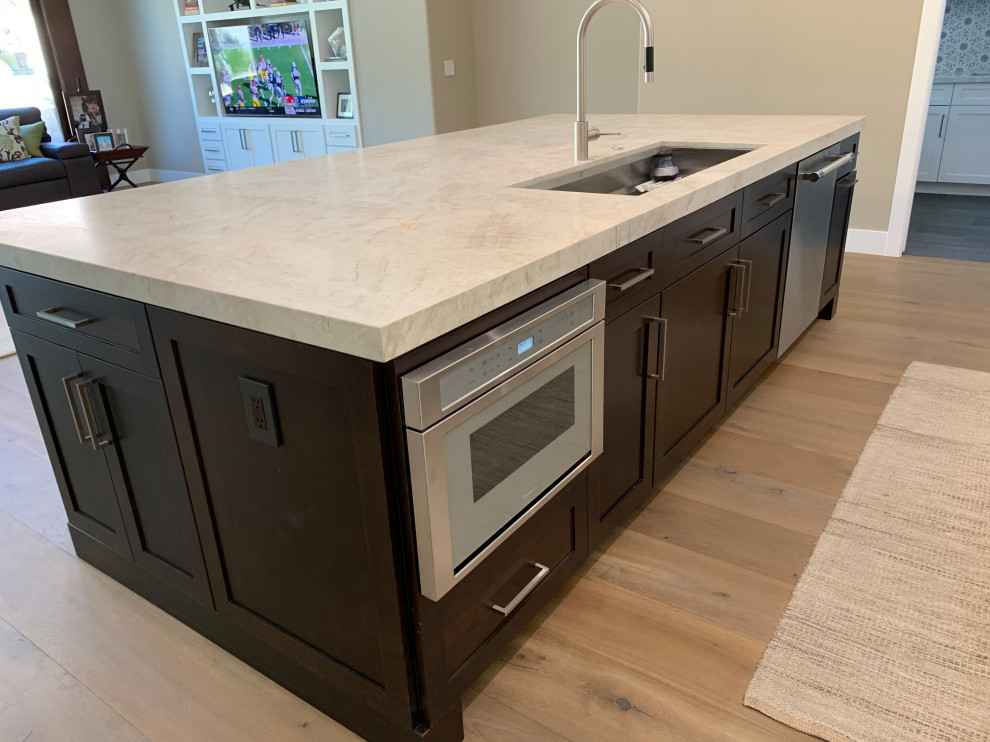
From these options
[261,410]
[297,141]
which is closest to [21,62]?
[297,141]

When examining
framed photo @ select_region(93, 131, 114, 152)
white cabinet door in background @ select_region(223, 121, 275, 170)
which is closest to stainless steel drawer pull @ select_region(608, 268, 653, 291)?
white cabinet door in background @ select_region(223, 121, 275, 170)

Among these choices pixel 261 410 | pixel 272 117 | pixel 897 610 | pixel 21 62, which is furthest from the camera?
pixel 21 62

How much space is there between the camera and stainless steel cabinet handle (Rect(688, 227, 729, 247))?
1.99m

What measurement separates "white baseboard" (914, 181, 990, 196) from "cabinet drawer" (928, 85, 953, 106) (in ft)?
2.04

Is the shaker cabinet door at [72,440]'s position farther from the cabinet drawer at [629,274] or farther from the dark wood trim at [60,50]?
the dark wood trim at [60,50]

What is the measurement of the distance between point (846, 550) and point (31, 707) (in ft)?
6.41

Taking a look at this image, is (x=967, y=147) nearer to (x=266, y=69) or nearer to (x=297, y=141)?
(x=297, y=141)

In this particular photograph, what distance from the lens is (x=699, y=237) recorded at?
201 cm

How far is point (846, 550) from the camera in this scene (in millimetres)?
1932

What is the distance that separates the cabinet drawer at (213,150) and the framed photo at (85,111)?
1.04 meters

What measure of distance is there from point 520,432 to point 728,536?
95 centimetres

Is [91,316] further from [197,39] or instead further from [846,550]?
[197,39]

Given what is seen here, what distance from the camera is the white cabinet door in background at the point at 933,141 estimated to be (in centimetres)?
567

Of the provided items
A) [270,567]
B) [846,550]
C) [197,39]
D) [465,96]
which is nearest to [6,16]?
[197,39]
